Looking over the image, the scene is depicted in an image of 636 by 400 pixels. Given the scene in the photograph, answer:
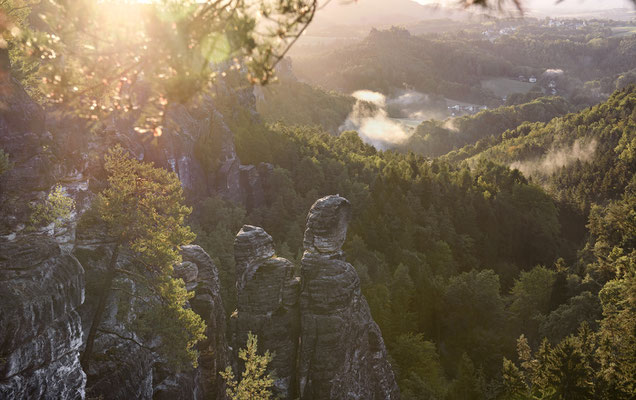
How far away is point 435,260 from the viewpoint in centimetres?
5903

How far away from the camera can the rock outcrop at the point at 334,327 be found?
28.3 m

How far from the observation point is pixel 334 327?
28.7 meters

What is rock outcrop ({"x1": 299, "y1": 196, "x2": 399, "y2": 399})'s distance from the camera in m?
28.3

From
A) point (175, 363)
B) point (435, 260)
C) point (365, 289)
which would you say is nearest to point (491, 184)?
point (435, 260)

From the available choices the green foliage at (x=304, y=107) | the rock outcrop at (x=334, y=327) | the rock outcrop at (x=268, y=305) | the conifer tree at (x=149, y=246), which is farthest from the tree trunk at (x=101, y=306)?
the green foliage at (x=304, y=107)

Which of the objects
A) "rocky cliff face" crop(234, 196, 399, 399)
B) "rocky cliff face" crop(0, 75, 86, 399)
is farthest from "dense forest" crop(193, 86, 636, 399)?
"rocky cliff face" crop(0, 75, 86, 399)

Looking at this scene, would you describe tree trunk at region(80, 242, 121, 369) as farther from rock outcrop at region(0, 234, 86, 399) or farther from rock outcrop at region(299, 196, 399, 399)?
rock outcrop at region(299, 196, 399, 399)

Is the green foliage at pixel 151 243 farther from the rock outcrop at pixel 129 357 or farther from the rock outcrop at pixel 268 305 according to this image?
the rock outcrop at pixel 268 305

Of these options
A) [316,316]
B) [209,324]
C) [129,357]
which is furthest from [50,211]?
[316,316]

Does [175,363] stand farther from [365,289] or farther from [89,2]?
[365,289]

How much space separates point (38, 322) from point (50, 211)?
6.64 metres

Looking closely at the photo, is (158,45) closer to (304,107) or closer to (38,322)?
(38,322)

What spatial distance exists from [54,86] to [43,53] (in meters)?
0.82

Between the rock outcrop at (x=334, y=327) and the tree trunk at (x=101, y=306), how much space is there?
14.1 m
